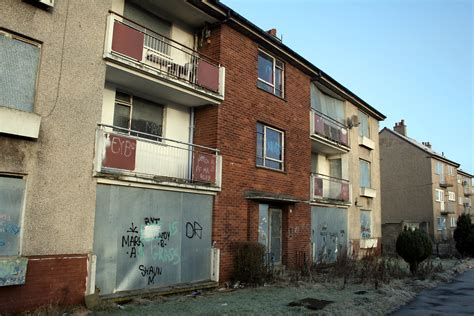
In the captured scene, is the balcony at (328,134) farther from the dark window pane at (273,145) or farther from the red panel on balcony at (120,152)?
the red panel on balcony at (120,152)

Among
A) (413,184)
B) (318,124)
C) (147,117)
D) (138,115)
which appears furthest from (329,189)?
(413,184)

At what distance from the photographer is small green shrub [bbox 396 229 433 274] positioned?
1488cm

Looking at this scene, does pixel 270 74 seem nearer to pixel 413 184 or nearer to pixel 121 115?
pixel 121 115

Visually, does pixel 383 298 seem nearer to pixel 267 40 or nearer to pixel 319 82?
pixel 267 40

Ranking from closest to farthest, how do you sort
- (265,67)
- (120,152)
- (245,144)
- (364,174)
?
(120,152) → (245,144) → (265,67) → (364,174)

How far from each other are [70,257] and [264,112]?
839 centimetres

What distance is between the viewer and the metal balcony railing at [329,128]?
17.9 m

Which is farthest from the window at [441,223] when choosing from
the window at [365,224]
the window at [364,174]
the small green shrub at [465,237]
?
the window at [364,174]

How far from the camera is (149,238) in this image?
10227 mm

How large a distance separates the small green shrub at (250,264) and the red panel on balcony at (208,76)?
4.83 meters

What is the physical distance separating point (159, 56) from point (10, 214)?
6036mm

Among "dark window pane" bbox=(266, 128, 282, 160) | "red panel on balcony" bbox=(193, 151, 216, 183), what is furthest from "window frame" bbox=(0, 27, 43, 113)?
"dark window pane" bbox=(266, 128, 282, 160)

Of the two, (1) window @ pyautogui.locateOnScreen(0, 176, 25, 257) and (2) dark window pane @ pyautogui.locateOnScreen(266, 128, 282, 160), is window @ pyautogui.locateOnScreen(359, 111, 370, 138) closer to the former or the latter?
(2) dark window pane @ pyautogui.locateOnScreen(266, 128, 282, 160)

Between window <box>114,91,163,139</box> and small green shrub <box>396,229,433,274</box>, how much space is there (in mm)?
9570
